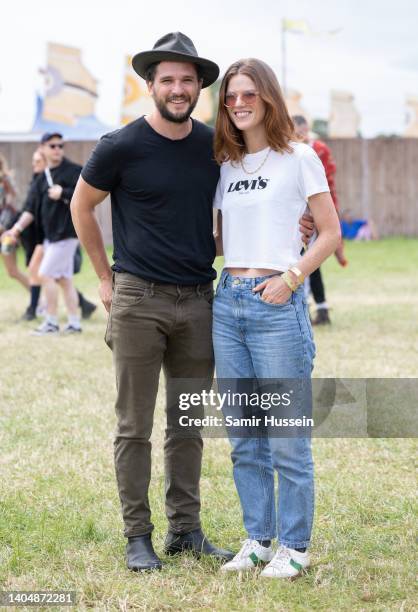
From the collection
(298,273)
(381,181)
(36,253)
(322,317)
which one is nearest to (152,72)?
(298,273)

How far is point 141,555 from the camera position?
3861mm

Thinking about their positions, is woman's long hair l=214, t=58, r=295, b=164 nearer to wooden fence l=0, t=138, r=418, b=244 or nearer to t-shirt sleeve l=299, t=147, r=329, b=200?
t-shirt sleeve l=299, t=147, r=329, b=200

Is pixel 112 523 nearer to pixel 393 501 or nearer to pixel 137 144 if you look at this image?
pixel 393 501

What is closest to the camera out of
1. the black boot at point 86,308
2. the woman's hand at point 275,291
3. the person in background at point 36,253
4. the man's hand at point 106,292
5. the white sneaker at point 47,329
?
the woman's hand at point 275,291

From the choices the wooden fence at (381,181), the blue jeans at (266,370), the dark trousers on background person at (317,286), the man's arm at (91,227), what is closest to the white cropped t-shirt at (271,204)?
the blue jeans at (266,370)

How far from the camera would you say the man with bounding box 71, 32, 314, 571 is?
3.74 metres

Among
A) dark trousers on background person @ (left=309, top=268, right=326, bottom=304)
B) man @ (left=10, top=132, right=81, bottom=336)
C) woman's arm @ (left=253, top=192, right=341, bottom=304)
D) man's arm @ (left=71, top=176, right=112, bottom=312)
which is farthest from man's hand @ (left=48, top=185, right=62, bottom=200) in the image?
woman's arm @ (left=253, top=192, right=341, bottom=304)

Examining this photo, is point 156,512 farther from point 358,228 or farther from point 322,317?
point 358,228

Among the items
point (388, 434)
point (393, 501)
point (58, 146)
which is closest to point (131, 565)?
point (393, 501)

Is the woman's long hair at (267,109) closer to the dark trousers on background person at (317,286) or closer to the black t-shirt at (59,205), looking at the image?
the black t-shirt at (59,205)

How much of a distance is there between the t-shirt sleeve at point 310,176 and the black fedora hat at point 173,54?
54 cm

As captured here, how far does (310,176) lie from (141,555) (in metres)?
1.62

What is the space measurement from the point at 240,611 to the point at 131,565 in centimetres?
56

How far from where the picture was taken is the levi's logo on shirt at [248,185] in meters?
3.63
